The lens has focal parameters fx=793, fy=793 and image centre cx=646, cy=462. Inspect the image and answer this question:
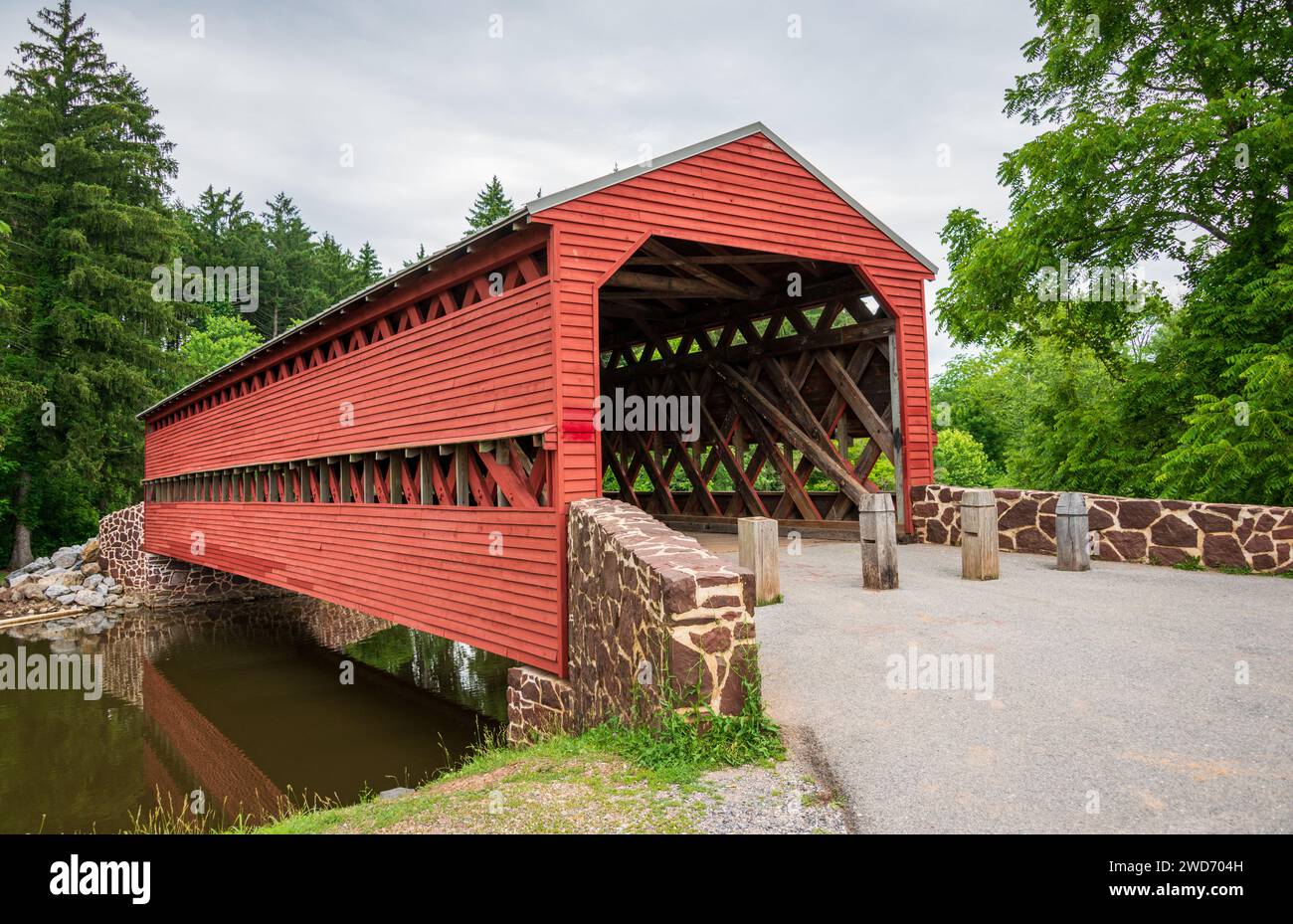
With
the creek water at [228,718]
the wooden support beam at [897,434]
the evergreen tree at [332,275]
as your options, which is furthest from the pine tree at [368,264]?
the wooden support beam at [897,434]

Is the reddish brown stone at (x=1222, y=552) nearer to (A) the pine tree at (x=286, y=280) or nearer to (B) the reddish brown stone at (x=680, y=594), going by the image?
(B) the reddish brown stone at (x=680, y=594)

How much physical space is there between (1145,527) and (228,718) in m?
12.7

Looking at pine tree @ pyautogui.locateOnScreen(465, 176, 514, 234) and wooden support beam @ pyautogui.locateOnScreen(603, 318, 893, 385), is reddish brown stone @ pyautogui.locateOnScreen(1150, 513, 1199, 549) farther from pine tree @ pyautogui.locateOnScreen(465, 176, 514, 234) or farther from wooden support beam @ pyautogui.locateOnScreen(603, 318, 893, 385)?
pine tree @ pyautogui.locateOnScreen(465, 176, 514, 234)

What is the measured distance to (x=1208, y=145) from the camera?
470 inches

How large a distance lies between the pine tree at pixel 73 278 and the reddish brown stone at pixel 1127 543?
26015 mm

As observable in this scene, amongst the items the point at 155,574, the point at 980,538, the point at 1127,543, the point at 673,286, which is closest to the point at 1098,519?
the point at 1127,543

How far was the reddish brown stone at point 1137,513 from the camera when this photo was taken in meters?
8.37

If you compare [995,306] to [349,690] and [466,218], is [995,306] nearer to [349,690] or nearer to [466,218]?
[349,690]

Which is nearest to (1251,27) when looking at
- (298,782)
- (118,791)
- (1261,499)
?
(1261,499)

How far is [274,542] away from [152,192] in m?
20.4

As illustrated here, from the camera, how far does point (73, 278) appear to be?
23500mm

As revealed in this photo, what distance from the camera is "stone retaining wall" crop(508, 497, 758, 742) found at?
4.60 m

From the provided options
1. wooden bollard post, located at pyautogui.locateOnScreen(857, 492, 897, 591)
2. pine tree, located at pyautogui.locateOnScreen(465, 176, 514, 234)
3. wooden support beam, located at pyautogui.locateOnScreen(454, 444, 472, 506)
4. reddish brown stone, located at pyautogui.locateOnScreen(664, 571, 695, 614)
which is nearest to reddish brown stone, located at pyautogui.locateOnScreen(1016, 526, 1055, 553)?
wooden bollard post, located at pyautogui.locateOnScreen(857, 492, 897, 591)

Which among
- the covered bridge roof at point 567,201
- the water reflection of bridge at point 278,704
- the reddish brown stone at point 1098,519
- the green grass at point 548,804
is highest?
the covered bridge roof at point 567,201
